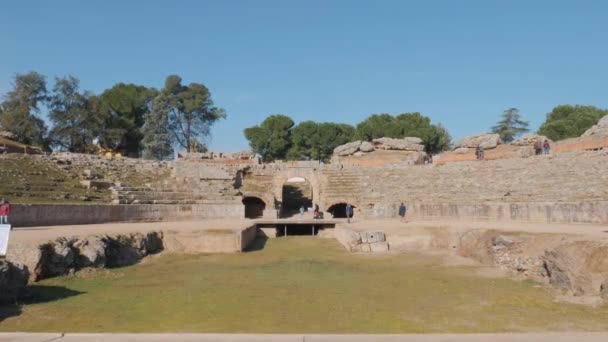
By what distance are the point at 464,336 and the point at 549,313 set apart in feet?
14.7

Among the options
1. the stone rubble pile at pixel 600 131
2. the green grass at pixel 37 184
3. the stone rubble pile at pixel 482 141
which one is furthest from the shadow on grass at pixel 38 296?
the stone rubble pile at pixel 482 141

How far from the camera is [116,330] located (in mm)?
7156

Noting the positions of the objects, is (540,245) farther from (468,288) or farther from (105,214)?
(105,214)

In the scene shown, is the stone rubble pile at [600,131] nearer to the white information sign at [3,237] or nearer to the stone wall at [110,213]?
the stone wall at [110,213]

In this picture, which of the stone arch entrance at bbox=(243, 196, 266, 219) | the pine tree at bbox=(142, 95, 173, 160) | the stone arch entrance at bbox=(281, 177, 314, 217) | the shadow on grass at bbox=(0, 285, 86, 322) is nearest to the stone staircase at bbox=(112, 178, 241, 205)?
the stone arch entrance at bbox=(243, 196, 266, 219)

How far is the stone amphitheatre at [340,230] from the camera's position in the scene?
350 inches

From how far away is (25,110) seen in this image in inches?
1725

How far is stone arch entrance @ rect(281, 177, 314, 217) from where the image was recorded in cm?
3962

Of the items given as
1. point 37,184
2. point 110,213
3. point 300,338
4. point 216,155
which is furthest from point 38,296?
point 216,155

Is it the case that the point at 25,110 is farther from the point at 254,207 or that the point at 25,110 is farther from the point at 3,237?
the point at 3,237

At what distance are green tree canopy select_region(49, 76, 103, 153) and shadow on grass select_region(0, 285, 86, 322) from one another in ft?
130

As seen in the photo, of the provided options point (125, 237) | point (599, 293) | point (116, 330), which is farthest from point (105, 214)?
point (599, 293)

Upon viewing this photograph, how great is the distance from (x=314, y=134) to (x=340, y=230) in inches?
1643

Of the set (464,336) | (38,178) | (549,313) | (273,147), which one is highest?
(273,147)
